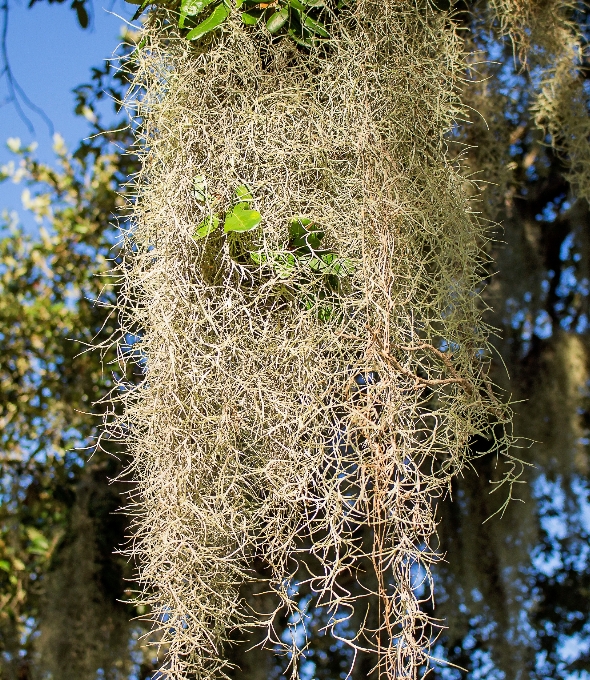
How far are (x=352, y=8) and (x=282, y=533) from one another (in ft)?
2.10

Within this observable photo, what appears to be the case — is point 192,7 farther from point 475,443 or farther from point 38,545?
point 38,545

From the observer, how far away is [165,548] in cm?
73

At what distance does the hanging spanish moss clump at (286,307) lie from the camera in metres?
0.73

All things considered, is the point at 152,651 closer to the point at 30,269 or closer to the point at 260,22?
the point at 30,269

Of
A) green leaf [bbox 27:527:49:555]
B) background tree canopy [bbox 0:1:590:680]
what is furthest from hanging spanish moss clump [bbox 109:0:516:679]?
green leaf [bbox 27:527:49:555]

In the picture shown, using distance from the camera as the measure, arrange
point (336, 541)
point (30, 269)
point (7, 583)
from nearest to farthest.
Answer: point (336, 541) < point (7, 583) < point (30, 269)

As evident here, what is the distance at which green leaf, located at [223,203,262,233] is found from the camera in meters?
0.75

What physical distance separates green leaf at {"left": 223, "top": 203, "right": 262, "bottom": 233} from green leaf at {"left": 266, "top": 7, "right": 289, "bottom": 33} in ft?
0.77

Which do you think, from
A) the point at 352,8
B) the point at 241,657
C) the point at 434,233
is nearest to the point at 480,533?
the point at 241,657

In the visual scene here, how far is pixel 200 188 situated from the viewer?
796 mm

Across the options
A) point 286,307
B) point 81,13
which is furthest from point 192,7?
point 81,13

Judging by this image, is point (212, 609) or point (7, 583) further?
point (7, 583)

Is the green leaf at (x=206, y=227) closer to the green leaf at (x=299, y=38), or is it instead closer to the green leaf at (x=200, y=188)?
the green leaf at (x=200, y=188)

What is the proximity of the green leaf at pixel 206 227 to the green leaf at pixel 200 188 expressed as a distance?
27mm
